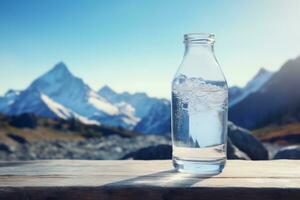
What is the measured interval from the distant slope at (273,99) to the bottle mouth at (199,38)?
13865 centimetres

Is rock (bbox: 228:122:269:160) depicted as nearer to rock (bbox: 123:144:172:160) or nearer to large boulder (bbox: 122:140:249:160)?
large boulder (bbox: 122:140:249:160)

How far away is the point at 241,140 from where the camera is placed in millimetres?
12578

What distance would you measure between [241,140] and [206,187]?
10.5 m

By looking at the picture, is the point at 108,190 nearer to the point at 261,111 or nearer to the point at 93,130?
the point at 93,130

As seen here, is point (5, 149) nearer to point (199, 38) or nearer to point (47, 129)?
point (199, 38)

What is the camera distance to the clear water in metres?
2.83

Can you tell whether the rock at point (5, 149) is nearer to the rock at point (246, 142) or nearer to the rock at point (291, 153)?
the rock at point (246, 142)

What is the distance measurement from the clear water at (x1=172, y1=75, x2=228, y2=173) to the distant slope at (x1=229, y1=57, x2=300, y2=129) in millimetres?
138676

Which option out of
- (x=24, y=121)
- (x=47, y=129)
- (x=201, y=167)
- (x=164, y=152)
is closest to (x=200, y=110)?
(x=201, y=167)

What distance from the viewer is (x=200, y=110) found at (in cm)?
287

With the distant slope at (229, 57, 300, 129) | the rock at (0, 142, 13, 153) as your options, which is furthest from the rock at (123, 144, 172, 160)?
the distant slope at (229, 57, 300, 129)

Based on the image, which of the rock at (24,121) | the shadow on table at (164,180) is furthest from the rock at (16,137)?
the shadow on table at (164,180)

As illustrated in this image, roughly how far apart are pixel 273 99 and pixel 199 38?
16457cm

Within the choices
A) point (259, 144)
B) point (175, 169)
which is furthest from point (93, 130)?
point (175, 169)
